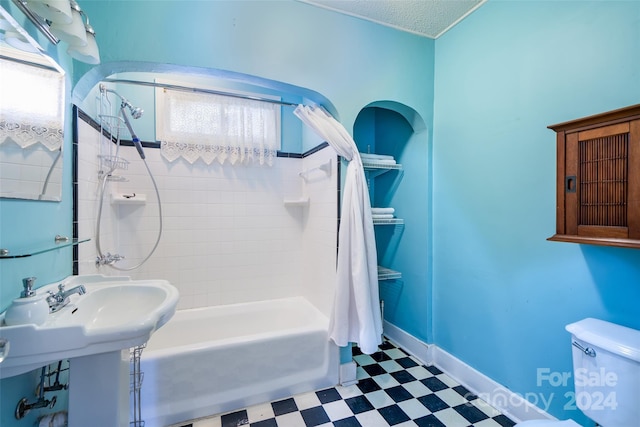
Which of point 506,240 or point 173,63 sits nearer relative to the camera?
point 173,63

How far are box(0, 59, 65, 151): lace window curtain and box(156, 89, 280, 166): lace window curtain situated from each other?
1.05m

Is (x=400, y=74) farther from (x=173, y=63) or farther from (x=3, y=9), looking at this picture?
(x=3, y=9)

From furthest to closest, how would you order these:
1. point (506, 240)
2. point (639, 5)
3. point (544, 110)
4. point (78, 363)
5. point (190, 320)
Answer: point (190, 320) < point (506, 240) < point (544, 110) < point (639, 5) < point (78, 363)

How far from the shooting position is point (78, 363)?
100 centimetres

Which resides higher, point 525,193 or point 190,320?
point 525,193

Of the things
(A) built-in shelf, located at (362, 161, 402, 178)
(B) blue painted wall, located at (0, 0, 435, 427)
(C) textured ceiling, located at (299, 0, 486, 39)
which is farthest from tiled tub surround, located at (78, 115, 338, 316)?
(C) textured ceiling, located at (299, 0, 486, 39)

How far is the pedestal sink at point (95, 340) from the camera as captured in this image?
2.76ft

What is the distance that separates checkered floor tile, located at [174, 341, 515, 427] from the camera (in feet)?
5.16

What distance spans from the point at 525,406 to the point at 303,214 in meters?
2.10

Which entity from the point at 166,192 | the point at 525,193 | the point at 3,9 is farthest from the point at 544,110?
the point at 166,192

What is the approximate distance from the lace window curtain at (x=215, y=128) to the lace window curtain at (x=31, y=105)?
3.43ft

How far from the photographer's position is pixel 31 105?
105cm

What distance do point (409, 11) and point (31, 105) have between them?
2.17 m

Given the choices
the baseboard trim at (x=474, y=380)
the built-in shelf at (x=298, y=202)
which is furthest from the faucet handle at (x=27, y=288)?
the baseboard trim at (x=474, y=380)
